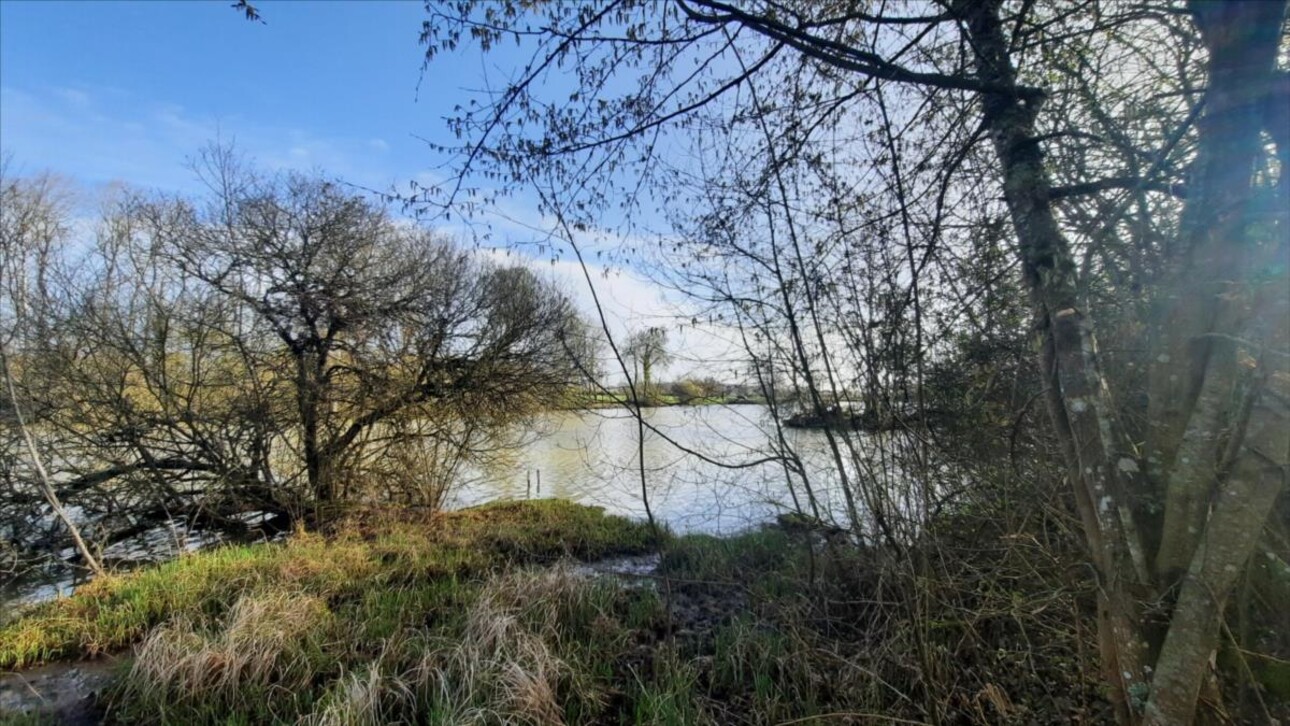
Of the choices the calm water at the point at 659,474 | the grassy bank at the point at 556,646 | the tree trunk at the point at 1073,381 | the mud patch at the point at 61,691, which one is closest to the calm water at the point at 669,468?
the calm water at the point at 659,474

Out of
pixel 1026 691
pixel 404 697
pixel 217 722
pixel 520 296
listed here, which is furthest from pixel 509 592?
pixel 520 296

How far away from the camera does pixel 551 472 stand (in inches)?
565

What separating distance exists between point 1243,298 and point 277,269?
10.1 metres

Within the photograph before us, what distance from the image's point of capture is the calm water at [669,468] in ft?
14.9

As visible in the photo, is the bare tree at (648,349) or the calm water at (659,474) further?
the calm water at (659,474)

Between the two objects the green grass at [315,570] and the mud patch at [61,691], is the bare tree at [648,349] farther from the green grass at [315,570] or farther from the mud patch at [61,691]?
the mud patch at [61,691]

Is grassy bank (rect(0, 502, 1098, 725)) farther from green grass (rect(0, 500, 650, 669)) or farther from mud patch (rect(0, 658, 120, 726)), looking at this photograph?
mud patch (rect(0, 658, 120, 726))

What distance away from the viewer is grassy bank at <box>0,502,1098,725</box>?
290 centimetres

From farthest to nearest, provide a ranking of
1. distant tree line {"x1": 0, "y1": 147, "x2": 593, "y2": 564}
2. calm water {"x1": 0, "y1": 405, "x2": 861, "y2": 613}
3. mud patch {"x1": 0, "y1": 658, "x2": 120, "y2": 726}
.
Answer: distant tree line {"x1": 0, "y1": 147, "x2": 593, "y2": 564}, calm water {"x1": 0, "y1": 405, "x2": 861, "y2": 613}, mud patch {"x1": 0, "y1": 658, "x2": 120, "y2": 726}

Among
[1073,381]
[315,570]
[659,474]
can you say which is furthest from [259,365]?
[1073,381]

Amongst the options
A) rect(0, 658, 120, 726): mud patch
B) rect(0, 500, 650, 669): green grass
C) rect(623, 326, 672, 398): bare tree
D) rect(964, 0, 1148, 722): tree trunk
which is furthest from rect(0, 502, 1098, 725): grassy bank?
rect(623, 326, 672, 398): bare tree

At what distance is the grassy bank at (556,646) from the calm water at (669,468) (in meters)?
0.82

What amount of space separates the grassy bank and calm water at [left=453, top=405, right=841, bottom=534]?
818 mm

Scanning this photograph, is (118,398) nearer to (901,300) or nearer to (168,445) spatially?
(168,445)
